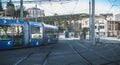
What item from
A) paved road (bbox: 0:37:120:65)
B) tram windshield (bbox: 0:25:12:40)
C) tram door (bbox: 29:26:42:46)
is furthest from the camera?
tram door (bbox: 29:26:42:46)

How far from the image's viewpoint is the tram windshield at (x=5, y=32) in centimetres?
3053

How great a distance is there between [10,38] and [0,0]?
21.3m

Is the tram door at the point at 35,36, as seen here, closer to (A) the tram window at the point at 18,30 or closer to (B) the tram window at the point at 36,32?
(B) the tram window at the point at 36,32

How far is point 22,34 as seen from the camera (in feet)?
112

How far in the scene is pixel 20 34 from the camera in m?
33.8

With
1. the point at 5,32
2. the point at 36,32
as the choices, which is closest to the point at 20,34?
the point at 5,32

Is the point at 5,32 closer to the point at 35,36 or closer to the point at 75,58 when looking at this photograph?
the point at 35,36

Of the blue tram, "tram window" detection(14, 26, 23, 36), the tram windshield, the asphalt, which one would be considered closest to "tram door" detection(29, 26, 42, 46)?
the blue tram

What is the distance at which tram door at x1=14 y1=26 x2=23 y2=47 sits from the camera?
32.5m

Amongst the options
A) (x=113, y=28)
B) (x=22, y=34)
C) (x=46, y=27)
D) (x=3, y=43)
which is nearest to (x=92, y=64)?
(x=3, y=43)

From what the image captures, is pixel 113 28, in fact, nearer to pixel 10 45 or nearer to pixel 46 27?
pixel 46 27

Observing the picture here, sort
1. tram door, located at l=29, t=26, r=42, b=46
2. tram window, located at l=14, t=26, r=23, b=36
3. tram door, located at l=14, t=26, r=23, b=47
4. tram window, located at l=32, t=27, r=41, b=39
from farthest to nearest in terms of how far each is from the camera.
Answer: tram window, located at l=32, t=27, r=41, b=39, tram door, located at l=29, t=26, r=42, b=46, tram window, located at l=14, t=26, r=23, b=36, tram door, located at l=14, t=26, r=23, b=47

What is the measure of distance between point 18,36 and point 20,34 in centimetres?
55

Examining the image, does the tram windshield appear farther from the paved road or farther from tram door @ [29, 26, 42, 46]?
tram door @ [29, 26, 42, 46]
